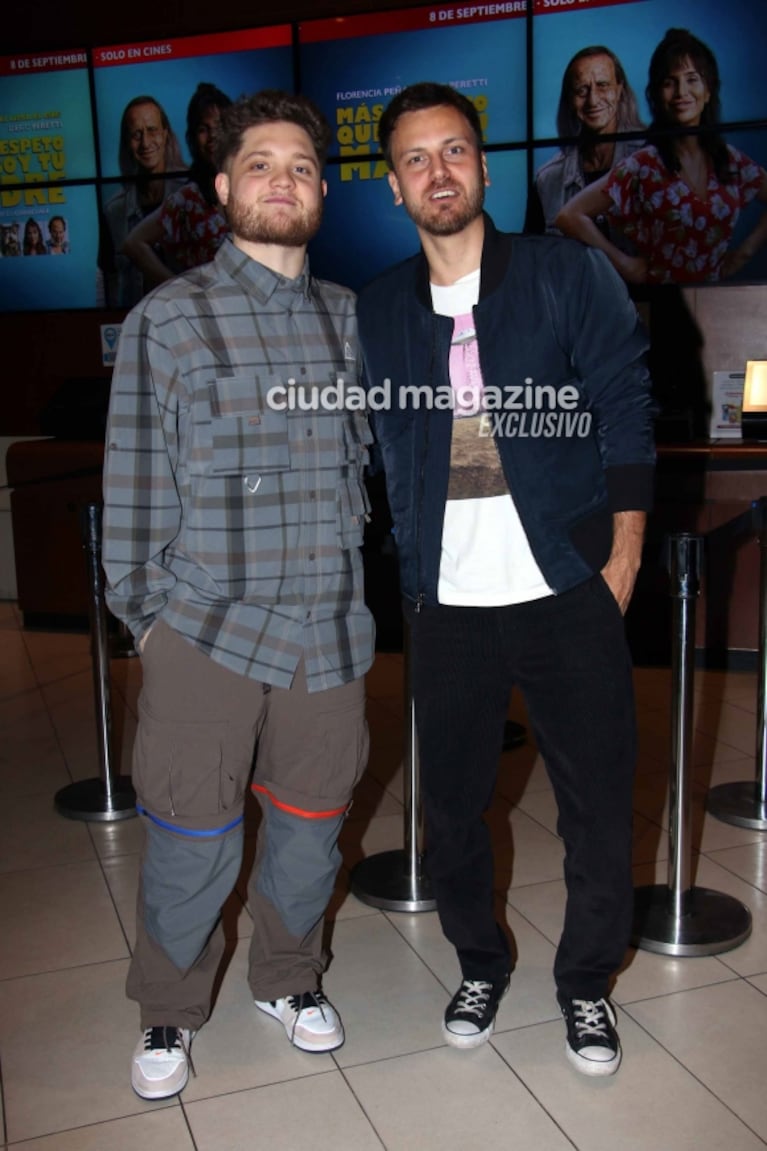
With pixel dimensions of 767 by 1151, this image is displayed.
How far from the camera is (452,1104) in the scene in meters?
2.02

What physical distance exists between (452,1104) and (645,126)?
4383mm

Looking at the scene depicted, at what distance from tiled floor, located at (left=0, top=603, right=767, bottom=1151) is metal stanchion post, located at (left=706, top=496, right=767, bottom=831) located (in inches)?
2.2

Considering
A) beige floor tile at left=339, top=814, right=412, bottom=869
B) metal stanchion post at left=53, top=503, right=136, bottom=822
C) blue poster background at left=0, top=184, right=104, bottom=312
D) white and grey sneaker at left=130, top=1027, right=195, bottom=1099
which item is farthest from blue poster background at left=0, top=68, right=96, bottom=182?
white and grey sneaker at left=130, top=1027, right=195, bottom=1099

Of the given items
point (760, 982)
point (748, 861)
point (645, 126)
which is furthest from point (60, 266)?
point (760, 982)

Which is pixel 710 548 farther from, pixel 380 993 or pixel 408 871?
pixel 380 993

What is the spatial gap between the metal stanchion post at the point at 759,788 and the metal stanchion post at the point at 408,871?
990 mm

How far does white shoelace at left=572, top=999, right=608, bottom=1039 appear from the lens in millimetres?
2094

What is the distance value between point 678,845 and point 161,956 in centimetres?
122

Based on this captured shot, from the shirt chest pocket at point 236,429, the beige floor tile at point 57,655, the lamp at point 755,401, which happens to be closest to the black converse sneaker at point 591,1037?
the shirt chest pocket at point 236,429

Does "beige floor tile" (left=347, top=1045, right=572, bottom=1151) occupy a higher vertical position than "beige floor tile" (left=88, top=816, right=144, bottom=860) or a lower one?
lower

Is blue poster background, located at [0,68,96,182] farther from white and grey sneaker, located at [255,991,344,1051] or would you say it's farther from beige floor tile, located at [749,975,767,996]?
beige floor tile, located at [749,975,767,996]

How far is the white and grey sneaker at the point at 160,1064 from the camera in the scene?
80.7 inches

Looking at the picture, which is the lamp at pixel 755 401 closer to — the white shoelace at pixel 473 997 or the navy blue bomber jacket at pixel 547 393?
the navy blue bomber jacket at pixel 547 393

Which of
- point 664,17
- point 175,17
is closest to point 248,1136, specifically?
point 664,17
